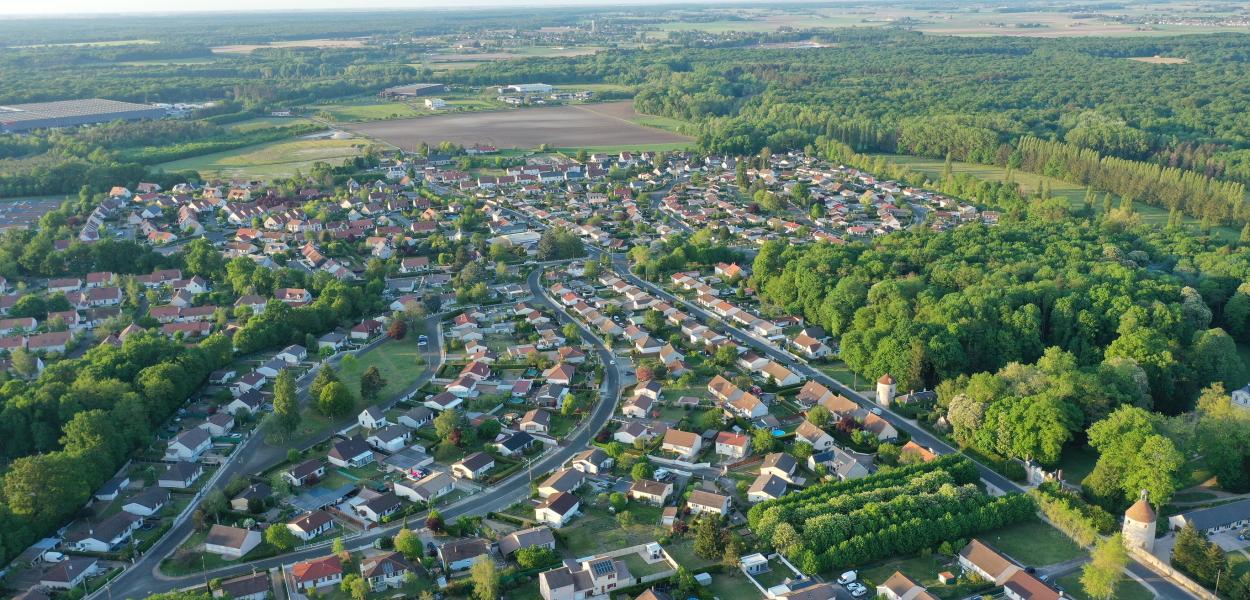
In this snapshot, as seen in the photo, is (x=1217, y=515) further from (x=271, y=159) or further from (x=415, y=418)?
(x=271, y=159)

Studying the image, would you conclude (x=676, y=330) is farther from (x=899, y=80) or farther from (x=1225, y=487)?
(x=899, y=80)

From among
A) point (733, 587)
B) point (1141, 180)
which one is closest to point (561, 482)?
point (733, 587)

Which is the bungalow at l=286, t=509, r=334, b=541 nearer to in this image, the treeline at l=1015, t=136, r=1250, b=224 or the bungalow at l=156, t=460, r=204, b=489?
the bungalow at l=156, t=460, r=204, b=489

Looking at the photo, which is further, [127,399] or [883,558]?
[127,399]

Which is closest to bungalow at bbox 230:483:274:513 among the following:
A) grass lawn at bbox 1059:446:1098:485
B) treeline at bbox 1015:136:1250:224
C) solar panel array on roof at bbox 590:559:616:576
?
solar panel array on roof at bbox 590:559:616:576

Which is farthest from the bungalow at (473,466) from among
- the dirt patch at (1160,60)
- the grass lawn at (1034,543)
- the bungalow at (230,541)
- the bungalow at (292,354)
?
the dirt patch at (1160,60)

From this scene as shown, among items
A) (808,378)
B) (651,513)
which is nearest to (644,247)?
(808,378)
